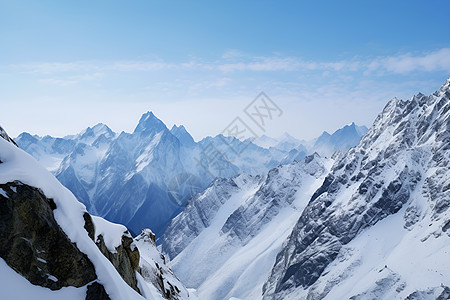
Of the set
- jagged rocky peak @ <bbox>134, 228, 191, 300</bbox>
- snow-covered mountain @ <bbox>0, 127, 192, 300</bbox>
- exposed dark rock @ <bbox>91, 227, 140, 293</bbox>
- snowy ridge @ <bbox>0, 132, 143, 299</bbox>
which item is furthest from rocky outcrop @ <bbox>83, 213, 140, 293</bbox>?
jagged rocky peak @ <bbox>134, 228, 191, 300</bbox>

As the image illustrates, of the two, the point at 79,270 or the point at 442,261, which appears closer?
the point at 79,270

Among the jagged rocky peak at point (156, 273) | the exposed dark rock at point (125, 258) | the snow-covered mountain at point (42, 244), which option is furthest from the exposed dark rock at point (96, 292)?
A: the jagged rocky peak at point (156, 273)

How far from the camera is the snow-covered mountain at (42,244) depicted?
1617 cm

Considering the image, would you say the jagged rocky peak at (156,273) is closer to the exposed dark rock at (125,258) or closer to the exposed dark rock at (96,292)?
the exposed dark rock at (125,258)

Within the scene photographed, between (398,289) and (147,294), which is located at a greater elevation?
(147,294)

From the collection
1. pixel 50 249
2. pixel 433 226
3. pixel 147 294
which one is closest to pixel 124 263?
pixel 147 294

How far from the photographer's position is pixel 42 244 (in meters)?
17.2

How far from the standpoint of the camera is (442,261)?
165375 millimetres

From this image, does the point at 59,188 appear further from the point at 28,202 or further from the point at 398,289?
the point at 398,289

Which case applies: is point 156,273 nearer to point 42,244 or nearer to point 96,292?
point 96,292

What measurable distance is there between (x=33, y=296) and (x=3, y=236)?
10.3 ft

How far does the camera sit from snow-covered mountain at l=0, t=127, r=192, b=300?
1617 cm

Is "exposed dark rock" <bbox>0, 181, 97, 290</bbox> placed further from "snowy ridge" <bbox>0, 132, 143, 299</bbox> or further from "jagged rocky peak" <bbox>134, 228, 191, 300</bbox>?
"jagged rocky peak" <bbox>134, 228, 191, 300</bbox>

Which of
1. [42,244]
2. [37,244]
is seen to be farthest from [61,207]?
[37,244]
